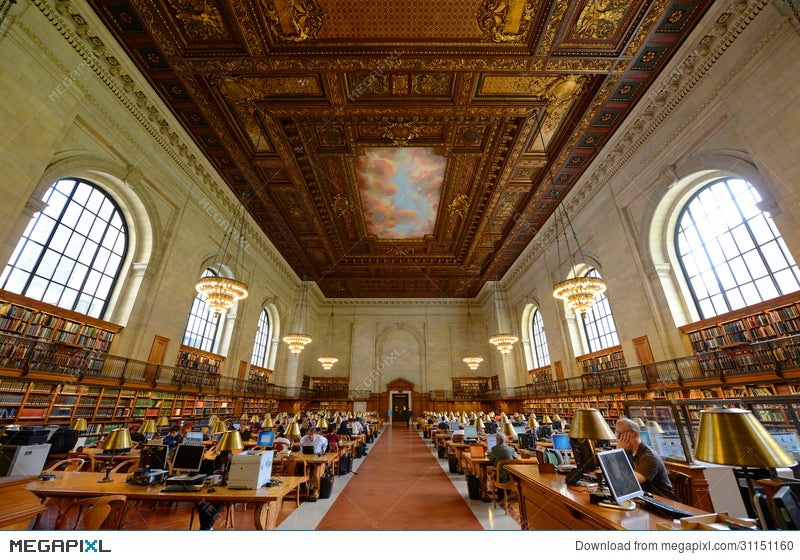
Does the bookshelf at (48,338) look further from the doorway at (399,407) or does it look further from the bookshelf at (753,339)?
the doorway at (399,407)

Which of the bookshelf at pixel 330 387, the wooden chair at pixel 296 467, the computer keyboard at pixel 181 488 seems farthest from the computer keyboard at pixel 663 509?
the bookshelf at pixel 330 387

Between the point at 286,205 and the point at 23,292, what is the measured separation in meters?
6.91

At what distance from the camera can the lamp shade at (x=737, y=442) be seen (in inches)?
53.1

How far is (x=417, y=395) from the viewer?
19531 millimetres

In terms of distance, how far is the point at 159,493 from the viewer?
2.59 meters

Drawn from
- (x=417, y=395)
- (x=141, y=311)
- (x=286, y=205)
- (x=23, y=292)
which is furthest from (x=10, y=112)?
(x=417, y=395)

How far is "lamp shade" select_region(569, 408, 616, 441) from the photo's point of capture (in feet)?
7.78

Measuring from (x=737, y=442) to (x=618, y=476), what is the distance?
2.73 ft

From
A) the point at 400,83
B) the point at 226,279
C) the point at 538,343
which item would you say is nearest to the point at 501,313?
the point at 538,343

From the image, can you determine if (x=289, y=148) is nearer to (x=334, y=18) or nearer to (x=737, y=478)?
(x=334, y=18)

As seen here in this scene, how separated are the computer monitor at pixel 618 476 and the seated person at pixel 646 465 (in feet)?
1.60

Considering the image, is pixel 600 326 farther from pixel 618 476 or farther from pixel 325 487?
pixel 618 476

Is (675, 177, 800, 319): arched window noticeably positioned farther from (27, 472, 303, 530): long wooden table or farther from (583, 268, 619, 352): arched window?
(27, 472, 303, 530): long wooden table

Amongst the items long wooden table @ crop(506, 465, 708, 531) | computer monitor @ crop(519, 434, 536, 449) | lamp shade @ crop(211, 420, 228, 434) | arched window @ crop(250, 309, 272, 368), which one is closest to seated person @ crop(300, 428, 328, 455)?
lamp shade @ crop(211, 420, 228, 434)
